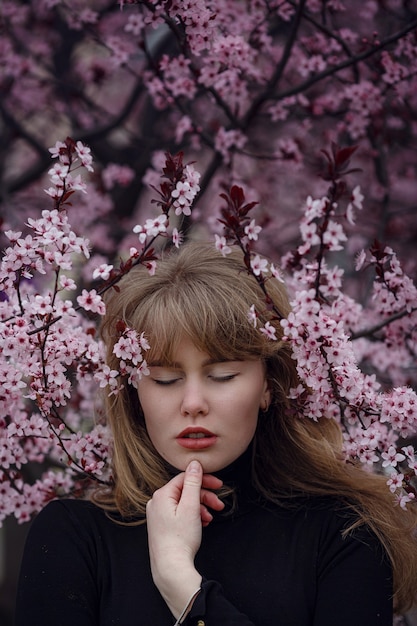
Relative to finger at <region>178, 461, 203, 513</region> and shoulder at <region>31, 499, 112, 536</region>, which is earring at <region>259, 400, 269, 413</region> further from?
shoulder at <region>31, 499, 112, 536</region>

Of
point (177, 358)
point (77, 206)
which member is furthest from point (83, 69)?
point (177, 358)

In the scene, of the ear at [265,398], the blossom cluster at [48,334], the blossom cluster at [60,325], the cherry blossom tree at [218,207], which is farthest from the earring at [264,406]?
the blossom cluster at [48,334]

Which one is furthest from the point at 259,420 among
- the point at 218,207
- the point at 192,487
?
the point at 218,207

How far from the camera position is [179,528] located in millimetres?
1842

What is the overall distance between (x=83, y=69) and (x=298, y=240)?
72.4 inches

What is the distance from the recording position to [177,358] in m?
1.91

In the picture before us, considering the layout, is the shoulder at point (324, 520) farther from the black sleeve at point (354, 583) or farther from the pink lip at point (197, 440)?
the pink lip at point (197, 440)

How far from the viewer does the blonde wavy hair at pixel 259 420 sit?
193 centimetres

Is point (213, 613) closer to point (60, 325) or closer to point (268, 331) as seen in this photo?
point (268, 331)

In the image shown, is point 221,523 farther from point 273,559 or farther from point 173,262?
point 173,262

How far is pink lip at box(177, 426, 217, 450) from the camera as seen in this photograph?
6.18ft


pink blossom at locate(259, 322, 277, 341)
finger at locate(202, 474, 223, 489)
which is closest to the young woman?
finger at locate(202, 474, 223, 489)

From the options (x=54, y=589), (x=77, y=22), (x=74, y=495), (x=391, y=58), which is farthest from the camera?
(x=77, y=22)

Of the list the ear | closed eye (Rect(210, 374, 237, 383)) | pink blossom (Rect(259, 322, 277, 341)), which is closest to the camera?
pink blossom (Rect(259, 322, 277, 341))
